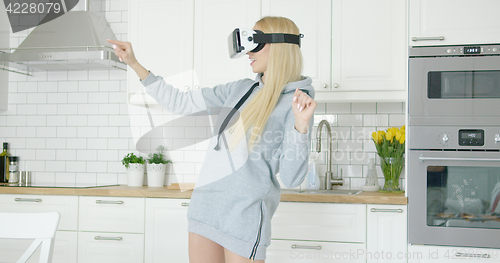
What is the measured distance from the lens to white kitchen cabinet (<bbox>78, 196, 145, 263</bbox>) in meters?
2.66

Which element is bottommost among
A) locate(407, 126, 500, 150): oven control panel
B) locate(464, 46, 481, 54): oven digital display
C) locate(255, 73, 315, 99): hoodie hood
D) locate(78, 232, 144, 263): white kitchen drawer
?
locate(78, 232, 144, 263): white kitchen drawer

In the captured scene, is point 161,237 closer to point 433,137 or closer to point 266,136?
point 266,136

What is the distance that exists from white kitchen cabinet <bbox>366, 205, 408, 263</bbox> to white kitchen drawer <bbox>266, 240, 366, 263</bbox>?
2.4 inches

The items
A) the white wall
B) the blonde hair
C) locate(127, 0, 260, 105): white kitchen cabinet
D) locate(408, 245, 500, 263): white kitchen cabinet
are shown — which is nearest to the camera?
the blonde hair

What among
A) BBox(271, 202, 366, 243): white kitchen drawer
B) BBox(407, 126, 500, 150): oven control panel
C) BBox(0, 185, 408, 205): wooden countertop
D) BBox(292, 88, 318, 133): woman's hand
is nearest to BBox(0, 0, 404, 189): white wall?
BBox(0, 185, 408, 205): wooden countertop

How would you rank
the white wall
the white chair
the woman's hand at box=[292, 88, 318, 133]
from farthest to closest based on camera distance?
the white wall, the white chair, the woman's hand at box=[292, 88, 318, 133]

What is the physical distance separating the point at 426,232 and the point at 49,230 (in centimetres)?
180

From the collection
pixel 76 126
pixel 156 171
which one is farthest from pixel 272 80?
pixel 76 126

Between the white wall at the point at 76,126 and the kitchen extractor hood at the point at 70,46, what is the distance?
0.12 m

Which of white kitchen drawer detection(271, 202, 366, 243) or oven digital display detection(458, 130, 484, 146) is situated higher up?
oven digital display detection(458, 130, 484, 146)

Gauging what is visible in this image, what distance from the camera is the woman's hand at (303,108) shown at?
1.41 m

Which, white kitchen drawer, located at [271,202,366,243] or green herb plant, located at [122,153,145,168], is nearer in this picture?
white kitchen drawer, located at [271,202,366,243]

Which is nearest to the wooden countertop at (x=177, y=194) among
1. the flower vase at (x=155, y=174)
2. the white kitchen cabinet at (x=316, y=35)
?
the flower vase at (x=155, y=174)

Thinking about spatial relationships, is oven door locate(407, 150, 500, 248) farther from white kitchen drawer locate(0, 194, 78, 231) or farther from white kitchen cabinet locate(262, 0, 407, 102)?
white kitchen drawer locate(0, 194, 78, 231)
